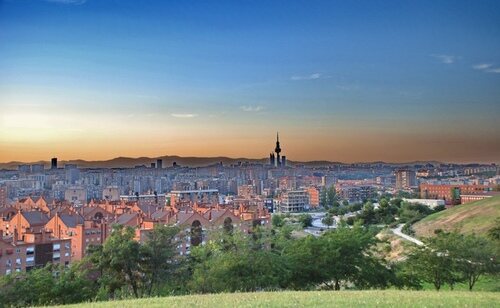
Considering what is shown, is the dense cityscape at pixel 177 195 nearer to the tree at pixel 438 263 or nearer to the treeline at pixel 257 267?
the treeline at pixel 257 267

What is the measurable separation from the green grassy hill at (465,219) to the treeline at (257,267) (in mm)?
12754

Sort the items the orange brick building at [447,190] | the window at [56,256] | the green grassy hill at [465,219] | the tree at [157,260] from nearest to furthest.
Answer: the tree at [157,260] → the window at [56,256] → the green grassy hill at [465,219] → the orange brick building at [447,190]

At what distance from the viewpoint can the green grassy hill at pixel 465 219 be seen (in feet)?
78.0

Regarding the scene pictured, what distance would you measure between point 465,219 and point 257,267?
19.3 metres

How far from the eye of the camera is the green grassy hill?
23.8m

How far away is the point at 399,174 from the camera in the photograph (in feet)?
226

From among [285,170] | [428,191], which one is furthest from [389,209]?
[285,170]

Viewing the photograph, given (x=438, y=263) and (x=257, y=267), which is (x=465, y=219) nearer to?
(x=438, y=263)

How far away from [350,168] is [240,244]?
228ft

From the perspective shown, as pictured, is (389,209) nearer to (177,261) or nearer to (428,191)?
(428,191)

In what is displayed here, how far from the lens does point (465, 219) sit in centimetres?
2567

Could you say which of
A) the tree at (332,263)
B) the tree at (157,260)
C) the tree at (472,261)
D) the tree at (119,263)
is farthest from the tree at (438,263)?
the tree at (119,263)

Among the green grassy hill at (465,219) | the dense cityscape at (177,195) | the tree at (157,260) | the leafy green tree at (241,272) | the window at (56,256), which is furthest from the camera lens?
the green grassy hill at (465,219)

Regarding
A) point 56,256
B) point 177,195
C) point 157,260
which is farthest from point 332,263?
point 177,195
